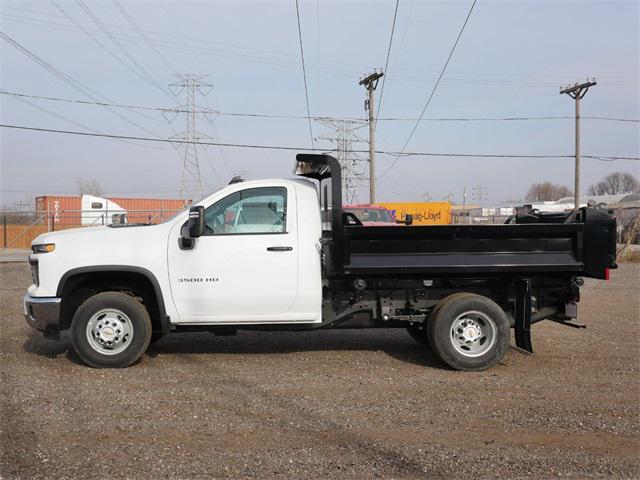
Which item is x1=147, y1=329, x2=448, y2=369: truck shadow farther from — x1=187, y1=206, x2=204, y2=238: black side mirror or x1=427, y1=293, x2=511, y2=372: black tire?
x1=187, y1=206, x2=204, y2=238: black side mirror

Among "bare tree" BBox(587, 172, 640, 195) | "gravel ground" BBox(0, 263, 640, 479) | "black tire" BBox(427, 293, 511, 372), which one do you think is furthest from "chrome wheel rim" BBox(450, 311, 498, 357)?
"bare tree" BBox(587, 172, 640, 195)

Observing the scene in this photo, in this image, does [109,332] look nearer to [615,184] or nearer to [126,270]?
[126,270]

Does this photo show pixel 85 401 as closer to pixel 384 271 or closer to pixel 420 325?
pixel 384 271

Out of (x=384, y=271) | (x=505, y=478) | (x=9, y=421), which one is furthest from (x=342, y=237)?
(x=9, y=421)

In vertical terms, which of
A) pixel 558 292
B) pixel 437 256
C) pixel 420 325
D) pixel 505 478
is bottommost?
pixel 505 478

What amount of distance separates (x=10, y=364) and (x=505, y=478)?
5.36 m

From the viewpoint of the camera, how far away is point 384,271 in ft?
20.2

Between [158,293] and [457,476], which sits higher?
[158,293]

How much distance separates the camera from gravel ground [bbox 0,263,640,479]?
154 inches

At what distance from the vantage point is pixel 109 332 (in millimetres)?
6172

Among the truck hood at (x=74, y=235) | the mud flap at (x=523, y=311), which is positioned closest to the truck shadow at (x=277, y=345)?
the mud flap at (x=523, y=311)

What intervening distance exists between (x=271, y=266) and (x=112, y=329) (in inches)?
71.3

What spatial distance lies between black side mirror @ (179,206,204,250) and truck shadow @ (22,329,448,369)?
159cm

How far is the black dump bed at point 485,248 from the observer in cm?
616
